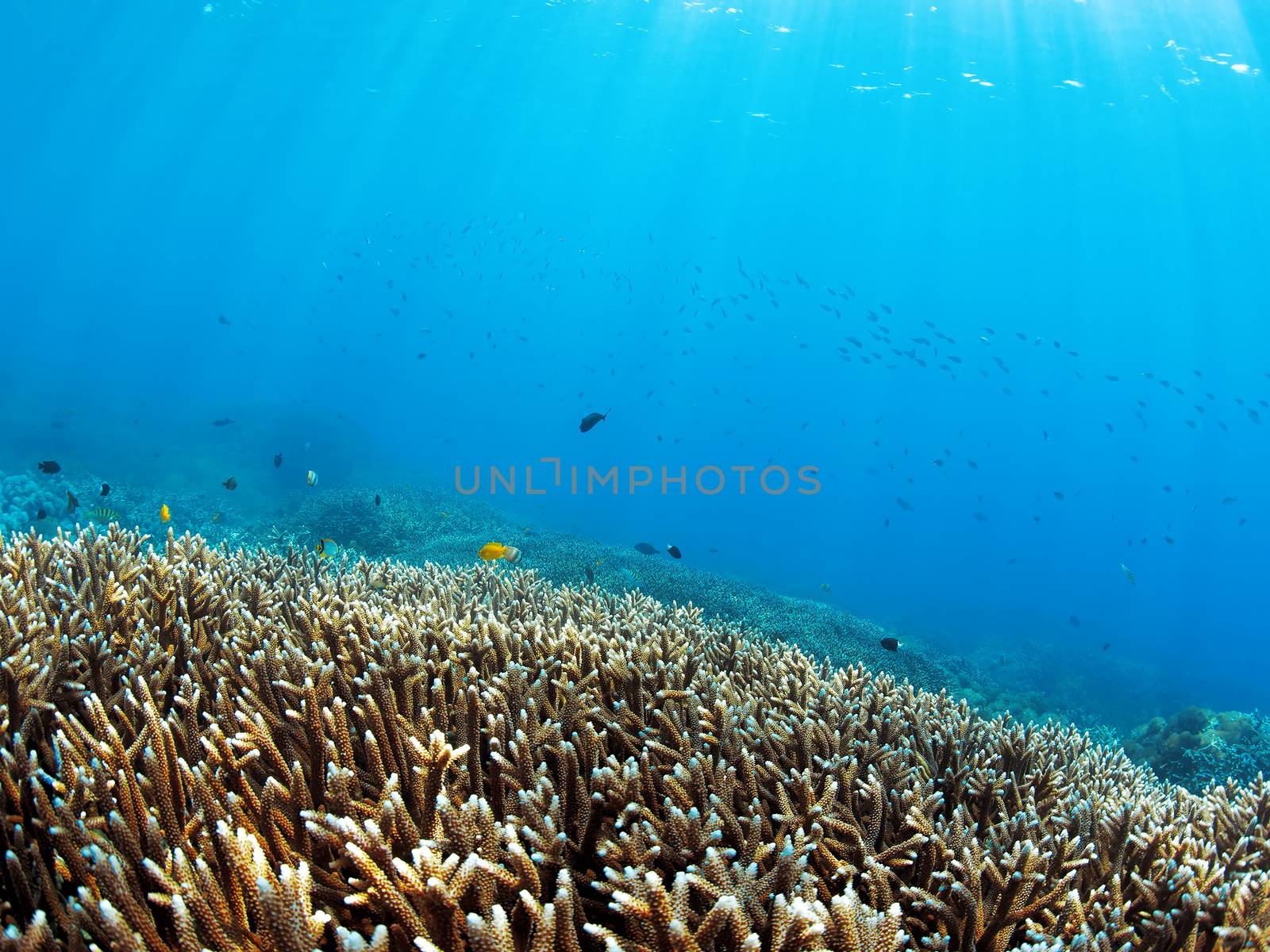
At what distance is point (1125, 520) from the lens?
107000 millimetres

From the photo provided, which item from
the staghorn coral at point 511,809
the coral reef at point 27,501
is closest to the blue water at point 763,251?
the coral reef at point 27,501

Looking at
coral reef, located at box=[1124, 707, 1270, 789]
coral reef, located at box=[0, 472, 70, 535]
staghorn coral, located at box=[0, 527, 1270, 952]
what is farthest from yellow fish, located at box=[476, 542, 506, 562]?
coral reef, located at box=[0, 472, 70, 535]

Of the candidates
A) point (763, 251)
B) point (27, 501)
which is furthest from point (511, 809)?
point (763, 251)

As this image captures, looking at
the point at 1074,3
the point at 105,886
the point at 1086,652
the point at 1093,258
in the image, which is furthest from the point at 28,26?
the point at 1093,258

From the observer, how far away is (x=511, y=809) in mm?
2305

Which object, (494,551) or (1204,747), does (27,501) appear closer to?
(494,551)

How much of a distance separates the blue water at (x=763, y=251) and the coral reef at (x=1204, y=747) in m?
9.59

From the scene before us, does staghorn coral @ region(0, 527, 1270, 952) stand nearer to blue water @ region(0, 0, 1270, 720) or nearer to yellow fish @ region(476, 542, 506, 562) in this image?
yellow fish @ region(476, 542, 506, 562)

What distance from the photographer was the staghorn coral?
5.50 feet

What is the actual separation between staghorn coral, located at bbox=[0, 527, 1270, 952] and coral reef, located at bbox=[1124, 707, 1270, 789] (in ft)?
33.7

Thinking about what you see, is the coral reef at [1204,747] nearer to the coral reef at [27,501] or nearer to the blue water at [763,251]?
the blue water at [763,251]

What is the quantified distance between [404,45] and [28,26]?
26223 mm

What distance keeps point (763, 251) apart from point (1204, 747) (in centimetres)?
8753

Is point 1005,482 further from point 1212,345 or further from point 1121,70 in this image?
point 1121,70
